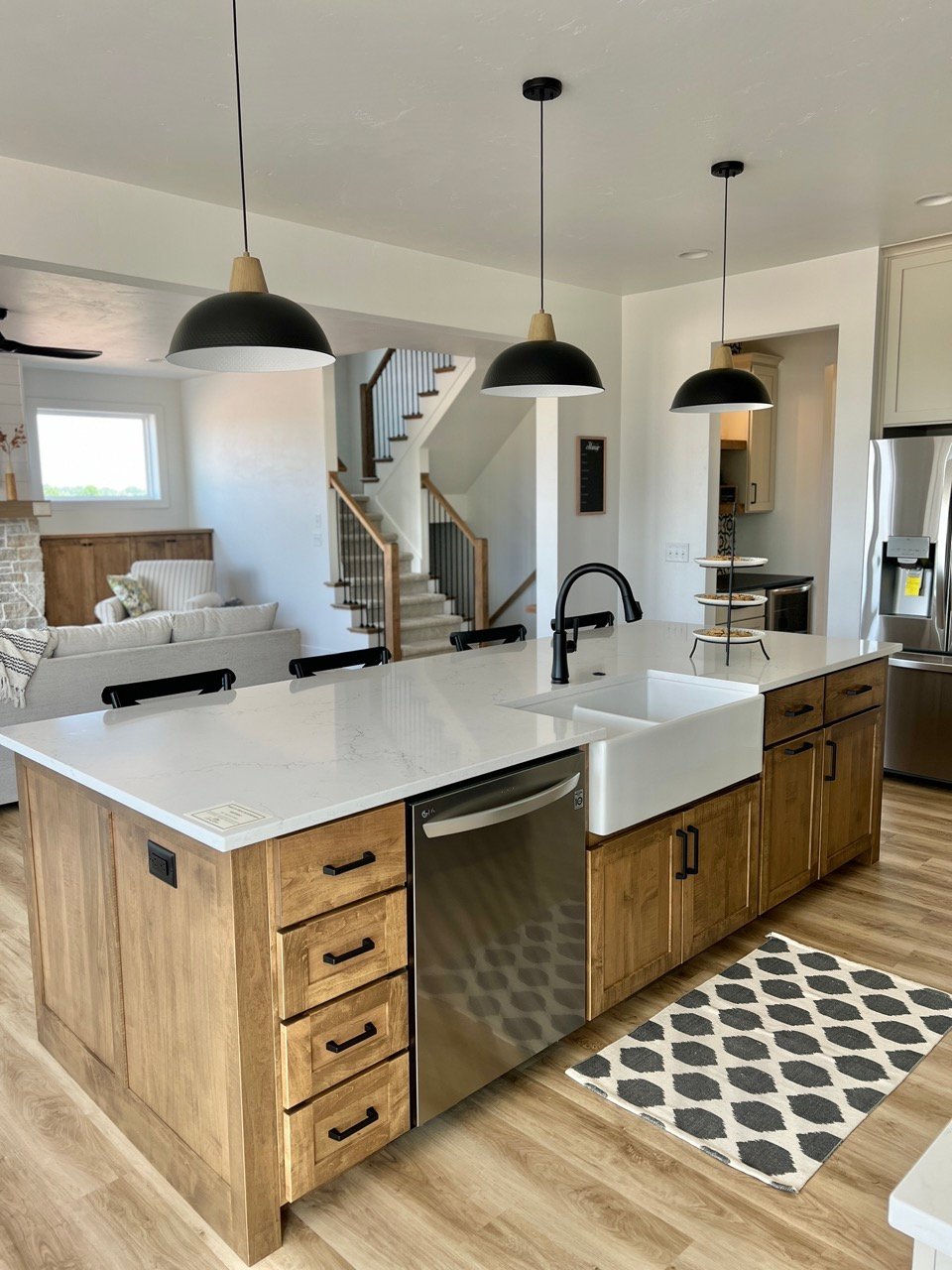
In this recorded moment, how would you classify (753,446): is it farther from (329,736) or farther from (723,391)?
(329,736)

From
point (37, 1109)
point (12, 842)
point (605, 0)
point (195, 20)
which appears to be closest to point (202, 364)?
point (195, 20)

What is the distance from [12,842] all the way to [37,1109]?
2.08 m

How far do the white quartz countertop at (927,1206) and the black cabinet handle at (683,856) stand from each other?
155 cm

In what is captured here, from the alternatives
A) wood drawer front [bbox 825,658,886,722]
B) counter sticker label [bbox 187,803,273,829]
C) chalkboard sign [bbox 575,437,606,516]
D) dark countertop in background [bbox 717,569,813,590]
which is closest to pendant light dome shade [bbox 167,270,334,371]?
counter sticker label [bbox 187,803,273,829]

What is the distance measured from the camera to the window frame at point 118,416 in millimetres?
8648

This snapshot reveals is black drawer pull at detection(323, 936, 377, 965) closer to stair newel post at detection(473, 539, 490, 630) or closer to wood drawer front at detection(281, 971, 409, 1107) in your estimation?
wood drawer front at detection(281, 971, 409, 1107)

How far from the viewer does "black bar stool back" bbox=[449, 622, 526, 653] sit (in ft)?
12.6

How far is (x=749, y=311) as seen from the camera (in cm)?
539

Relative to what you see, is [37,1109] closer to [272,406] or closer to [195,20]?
[195,20]

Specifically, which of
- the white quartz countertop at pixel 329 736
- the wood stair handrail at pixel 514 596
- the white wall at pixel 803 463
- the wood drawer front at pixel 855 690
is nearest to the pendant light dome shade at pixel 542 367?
the white quartz countertop at pixel 329 736

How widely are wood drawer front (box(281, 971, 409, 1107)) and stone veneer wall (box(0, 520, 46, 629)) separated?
6.36 m

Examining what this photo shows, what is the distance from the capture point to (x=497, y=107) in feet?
10.00

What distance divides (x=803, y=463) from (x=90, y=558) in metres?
6.43

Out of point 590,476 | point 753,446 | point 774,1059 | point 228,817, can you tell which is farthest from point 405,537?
point 228,817
